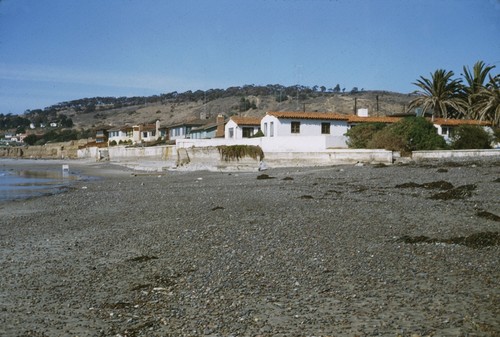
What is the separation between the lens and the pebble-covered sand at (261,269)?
6.17 meters

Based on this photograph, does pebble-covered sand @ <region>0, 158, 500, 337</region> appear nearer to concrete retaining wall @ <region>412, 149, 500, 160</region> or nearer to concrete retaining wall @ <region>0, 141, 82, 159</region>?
concrete retaining wall @ <region>412, 149, 500, 160</region>

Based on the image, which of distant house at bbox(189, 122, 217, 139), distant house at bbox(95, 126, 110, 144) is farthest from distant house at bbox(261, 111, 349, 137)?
distant house at bbox(95, 126, 110, 144)

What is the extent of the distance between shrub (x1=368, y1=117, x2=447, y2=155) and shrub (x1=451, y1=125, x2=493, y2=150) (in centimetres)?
150

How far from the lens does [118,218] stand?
1539cm

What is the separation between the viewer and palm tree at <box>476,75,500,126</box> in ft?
170

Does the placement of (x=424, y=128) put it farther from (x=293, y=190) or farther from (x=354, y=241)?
(x=354, y=241)

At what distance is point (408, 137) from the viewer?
124 ft

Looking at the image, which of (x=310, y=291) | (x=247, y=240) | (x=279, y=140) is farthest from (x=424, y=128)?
(x=310, y=291)

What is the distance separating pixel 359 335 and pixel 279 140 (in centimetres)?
3408

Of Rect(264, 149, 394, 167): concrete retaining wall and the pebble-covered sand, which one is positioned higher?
Rect(264, 149, 394, 167): concrete retaining wall

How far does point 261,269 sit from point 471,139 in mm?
36584

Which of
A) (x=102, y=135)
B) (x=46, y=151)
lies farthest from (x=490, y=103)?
(x=46, y=151)

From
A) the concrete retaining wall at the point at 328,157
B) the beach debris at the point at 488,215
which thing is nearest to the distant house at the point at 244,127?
the concrete retaining wall at the point at 328,157

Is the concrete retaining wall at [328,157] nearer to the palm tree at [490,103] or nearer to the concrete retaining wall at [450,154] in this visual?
the concrete retaining wall at [450,154]
